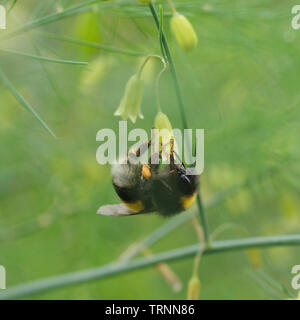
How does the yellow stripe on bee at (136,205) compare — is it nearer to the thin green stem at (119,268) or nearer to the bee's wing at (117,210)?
the bee's wing at (117,210)

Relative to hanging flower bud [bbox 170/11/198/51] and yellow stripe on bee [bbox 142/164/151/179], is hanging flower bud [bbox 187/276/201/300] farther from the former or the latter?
hanging flower bud [bbox 170/11/198/51]

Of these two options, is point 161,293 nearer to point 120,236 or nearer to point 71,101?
point 120,236

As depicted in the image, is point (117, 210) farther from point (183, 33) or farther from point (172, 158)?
point (183, 33)

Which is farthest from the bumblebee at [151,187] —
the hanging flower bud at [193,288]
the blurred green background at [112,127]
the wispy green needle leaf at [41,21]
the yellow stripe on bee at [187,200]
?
the blurred green background at [112,127]

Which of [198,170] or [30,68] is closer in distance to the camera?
[198,170]
